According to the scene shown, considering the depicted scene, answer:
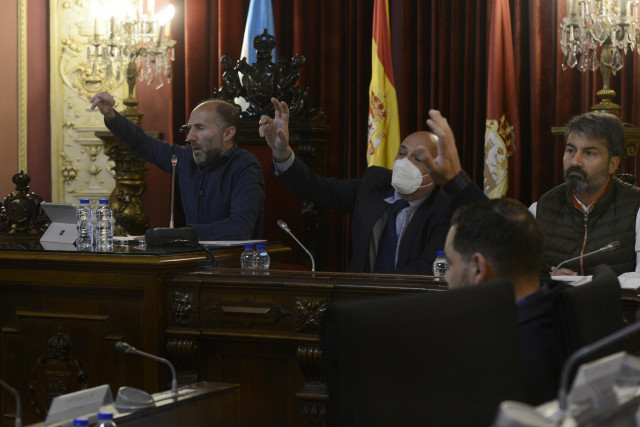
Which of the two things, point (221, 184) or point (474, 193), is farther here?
point (221, 184)

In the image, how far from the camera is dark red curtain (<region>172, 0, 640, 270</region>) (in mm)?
5281

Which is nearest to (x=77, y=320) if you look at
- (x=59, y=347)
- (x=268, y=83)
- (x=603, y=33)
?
(x=59, y=347)

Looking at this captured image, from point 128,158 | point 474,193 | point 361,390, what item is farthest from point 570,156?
point 128,158

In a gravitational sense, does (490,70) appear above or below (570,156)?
above

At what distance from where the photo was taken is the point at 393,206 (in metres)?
3.68

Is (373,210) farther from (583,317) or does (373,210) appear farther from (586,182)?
(583,317)

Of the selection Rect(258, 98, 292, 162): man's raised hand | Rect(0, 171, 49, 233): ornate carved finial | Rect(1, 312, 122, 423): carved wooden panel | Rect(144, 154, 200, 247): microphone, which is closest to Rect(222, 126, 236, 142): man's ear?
Rect(258, 98, 292, 162): man's raised hand

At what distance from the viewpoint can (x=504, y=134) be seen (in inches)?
201

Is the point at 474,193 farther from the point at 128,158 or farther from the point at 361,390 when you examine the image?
the point at 128,158

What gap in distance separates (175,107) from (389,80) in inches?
61.7

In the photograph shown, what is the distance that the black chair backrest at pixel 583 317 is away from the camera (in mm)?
1646

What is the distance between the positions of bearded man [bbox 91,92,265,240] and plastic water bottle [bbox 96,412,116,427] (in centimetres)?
232

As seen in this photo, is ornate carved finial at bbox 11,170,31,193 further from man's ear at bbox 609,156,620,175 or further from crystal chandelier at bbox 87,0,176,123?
man's ear at bbox 609,156,620,175

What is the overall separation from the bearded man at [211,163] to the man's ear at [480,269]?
2.38m
